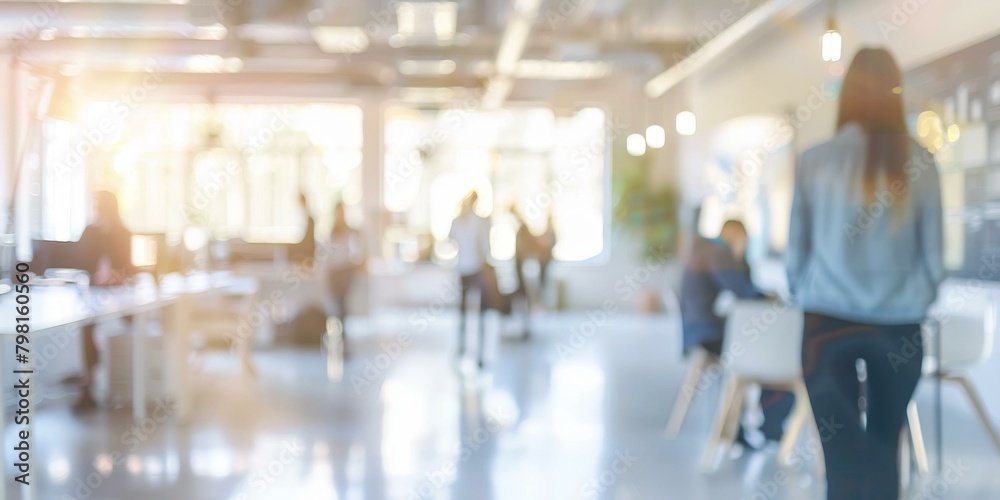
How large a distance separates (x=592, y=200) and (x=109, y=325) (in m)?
6.80

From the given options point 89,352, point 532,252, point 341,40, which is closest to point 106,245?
point 89,352

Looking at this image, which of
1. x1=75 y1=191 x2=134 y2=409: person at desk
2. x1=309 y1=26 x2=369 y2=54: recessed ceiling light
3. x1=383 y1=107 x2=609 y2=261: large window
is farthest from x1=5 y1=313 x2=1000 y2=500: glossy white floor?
x1=309 y1=26 x2=369 y2=54: recessed ceiling light

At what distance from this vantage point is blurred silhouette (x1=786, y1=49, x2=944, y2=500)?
243cm

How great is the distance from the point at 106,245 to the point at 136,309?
686 millimetres

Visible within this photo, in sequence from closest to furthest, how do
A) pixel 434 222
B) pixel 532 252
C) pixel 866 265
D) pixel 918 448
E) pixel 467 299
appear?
pixel 866 265
pixel 918 448
pixel 467 299
pixel 532 252
pixel 434 222

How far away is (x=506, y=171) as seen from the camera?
972 centimetres

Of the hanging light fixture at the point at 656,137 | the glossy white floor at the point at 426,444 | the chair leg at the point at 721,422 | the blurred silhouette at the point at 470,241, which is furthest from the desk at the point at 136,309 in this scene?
the hanging light fixture at the point at 656,137

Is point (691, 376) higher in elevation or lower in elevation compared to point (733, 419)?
higher

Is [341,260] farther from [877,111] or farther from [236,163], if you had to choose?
[877,111]

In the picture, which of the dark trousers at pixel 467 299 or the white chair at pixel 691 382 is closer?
the white chair at pixel 691 382

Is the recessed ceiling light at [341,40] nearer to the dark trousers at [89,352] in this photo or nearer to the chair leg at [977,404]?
the dark trousers at [89,352]

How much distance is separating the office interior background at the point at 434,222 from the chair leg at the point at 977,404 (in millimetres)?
23

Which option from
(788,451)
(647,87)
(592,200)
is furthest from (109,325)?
(647,87)

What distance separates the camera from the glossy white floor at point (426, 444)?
3.39m
